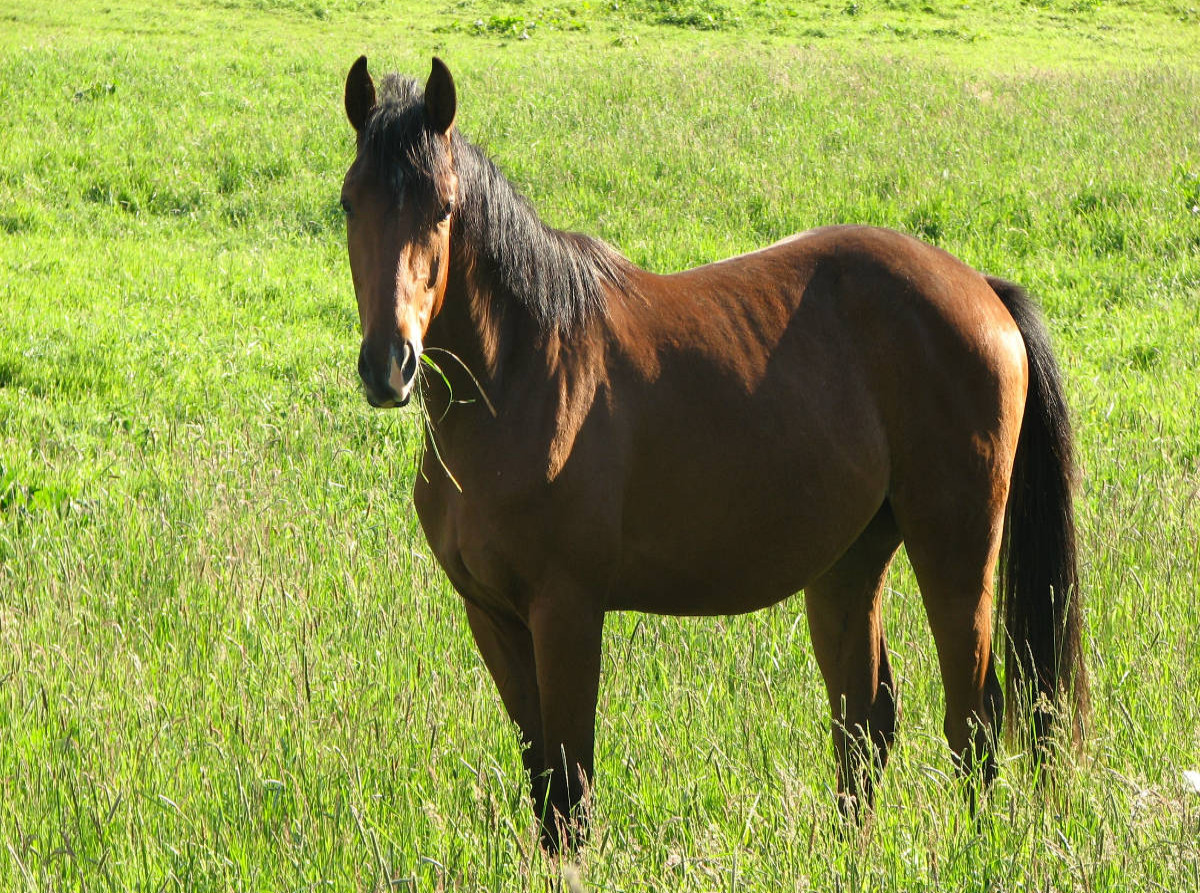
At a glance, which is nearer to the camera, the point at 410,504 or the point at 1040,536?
the point at 1040,536

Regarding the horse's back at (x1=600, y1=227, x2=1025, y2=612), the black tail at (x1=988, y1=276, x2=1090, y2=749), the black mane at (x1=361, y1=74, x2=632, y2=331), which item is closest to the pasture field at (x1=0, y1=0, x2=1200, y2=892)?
the black tail at (x1=988, y1=276, x2=1090, y2=749)

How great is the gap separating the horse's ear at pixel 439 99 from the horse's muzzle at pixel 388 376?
23.4 inches

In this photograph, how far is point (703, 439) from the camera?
304 centimetres

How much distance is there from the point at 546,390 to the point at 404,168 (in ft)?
2.09

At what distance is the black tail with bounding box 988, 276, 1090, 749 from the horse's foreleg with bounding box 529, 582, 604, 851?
1.37m

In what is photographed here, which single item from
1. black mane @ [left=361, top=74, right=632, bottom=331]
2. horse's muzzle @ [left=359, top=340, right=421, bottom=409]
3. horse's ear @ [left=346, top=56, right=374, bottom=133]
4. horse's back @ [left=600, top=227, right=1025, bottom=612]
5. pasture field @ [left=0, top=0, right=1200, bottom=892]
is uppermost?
horse's ear @ [left=346, top=56, right=374, bottom=133]

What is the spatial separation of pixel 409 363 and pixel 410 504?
283 centimetres

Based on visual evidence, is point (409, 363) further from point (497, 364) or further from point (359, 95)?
point (359, 95)

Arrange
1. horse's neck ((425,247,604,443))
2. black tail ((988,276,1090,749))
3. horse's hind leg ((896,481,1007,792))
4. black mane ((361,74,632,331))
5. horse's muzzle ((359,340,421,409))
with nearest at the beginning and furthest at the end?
horse's muzzle ((359,340,421,409))
black mane ((361,74,632,331))
horse's neck ((425,247,604,443))
horse's hind leg ((896,481,1007,792))
black tail ((988,276,1090,749))

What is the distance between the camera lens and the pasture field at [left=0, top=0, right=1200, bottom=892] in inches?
106

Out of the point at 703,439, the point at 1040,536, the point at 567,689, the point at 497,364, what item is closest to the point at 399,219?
the point at 497,364

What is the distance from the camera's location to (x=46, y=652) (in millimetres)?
3662

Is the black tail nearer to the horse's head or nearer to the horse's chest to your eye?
the horse's chest

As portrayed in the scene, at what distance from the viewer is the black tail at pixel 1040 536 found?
3.47 metres
